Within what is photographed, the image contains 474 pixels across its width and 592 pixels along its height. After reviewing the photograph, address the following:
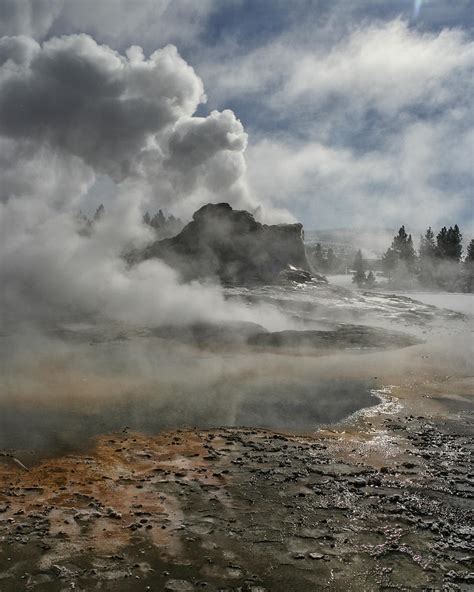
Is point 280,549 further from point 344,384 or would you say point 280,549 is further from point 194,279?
point 194,279

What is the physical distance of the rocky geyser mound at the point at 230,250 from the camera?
40469 mm

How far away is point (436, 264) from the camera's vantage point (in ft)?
211

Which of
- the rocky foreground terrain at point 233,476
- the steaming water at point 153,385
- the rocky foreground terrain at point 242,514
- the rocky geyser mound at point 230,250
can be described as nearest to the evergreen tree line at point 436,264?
the rocky geyser mound at point 230,250

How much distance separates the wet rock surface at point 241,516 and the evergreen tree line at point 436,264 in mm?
55021

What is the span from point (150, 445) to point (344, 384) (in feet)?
25.4

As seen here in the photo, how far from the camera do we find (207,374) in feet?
52.7

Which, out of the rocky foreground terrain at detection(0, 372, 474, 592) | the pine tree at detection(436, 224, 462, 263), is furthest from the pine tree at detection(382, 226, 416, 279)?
the rocky foreground terrain at detection(0, 372, 474, 592)

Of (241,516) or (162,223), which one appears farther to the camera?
(162,223)

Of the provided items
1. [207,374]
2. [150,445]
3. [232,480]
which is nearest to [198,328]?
[207,374]

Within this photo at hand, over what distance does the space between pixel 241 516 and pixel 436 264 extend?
64093 millimetres

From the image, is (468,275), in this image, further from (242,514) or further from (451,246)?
(242,514)

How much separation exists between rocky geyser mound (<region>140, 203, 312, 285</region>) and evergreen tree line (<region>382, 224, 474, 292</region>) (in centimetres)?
2666

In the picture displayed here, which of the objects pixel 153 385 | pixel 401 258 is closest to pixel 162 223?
pixel 401 258

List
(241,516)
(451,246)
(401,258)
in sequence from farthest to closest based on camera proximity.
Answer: (401,258) → (451,246) → (241,516)
